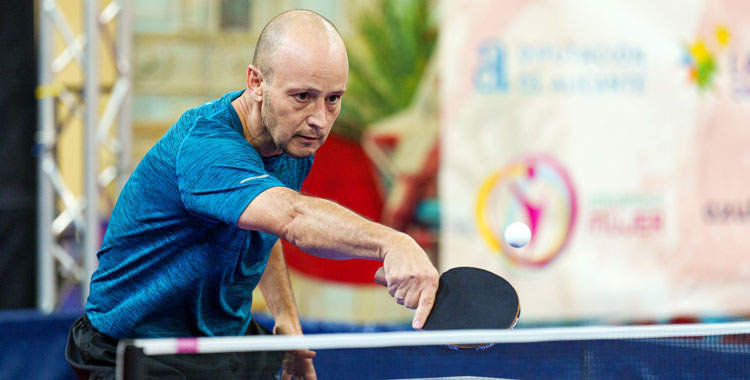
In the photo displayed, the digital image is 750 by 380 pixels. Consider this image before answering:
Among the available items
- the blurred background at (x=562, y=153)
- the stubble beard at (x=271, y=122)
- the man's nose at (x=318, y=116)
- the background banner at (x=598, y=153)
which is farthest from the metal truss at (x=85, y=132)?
the man's nose at (x=318, y=116)

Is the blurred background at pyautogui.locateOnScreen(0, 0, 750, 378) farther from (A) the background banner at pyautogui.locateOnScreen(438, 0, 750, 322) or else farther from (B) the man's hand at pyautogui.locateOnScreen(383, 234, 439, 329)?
(B) the man's hand at pyautogui.locateOnScreen(383, 234, 439, 329)

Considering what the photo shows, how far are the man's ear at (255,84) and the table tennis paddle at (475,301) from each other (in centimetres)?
64

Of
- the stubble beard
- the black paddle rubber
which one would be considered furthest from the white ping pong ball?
the stubble beard

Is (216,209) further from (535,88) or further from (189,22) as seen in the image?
(189,22)

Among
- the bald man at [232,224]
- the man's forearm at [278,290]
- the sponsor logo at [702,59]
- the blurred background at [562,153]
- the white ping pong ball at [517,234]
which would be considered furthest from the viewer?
the sponsor logo at [702,59]

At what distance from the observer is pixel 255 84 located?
235cm

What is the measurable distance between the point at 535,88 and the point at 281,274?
3622 mm

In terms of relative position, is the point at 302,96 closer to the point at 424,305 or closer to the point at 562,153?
the point at 424,305

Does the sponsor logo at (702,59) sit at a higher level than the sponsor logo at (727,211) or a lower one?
higher

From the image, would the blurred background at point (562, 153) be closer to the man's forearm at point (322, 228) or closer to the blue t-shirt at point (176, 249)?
the blue t-shirt at point (176, 249)

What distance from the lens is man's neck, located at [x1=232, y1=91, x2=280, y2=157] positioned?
238 cm

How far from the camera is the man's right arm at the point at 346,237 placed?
1814 mm

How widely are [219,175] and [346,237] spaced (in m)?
0.36

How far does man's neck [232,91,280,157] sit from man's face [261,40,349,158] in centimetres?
4
